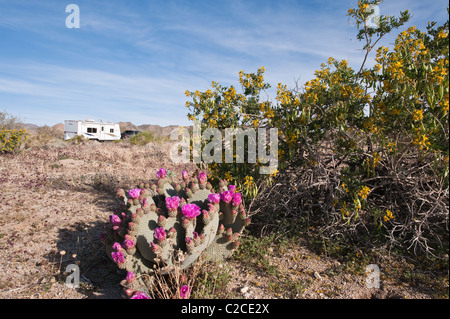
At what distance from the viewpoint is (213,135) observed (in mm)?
4406

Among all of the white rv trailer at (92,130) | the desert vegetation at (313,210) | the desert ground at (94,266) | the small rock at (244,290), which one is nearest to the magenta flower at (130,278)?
the desert vegetation at (313,210)

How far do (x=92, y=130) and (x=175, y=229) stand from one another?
2804 centimetres

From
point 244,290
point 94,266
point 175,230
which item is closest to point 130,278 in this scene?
point 175,230

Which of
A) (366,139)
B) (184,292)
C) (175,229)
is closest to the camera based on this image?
(184,292)

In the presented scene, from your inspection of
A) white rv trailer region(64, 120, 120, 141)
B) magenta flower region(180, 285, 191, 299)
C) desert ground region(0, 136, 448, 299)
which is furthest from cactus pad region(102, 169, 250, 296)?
white rv trailer region(64, 120, 120, 141)

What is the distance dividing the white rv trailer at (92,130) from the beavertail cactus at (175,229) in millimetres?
25856

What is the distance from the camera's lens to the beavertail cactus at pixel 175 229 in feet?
9.77

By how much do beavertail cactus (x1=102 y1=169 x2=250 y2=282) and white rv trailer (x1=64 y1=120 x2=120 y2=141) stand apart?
2586cm

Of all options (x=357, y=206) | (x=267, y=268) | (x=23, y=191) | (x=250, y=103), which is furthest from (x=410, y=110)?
(x=23, y=191)

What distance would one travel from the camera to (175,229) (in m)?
3.14

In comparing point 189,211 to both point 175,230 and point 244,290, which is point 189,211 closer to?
point 175,230

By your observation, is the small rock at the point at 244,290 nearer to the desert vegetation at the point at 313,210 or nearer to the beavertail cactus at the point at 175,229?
the desert vegetation at the point at 313,210

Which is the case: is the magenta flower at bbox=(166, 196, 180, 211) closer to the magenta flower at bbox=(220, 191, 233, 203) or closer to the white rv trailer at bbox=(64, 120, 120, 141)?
the magenta flower at bbox=(220, 191, 233, 203)
